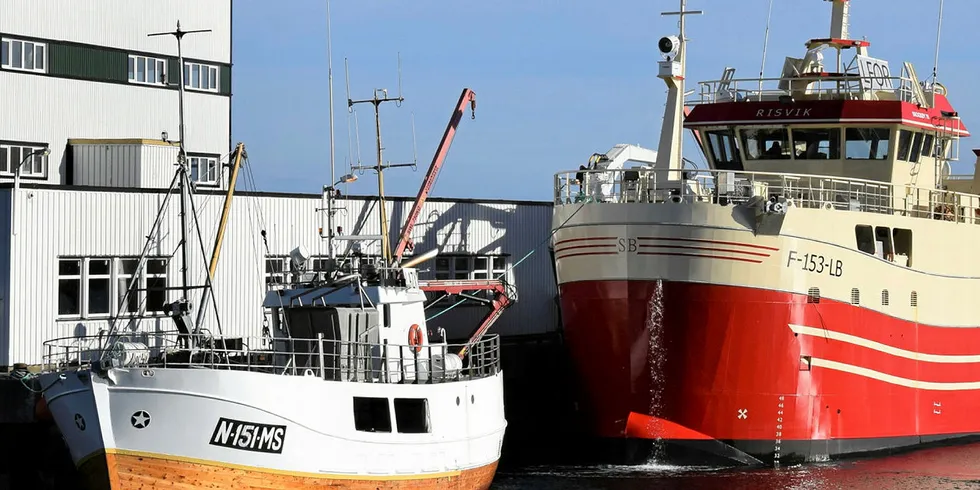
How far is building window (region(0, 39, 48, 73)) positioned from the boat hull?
59.9ft

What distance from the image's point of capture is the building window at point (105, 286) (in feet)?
99.6

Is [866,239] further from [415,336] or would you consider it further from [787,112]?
[415,336]

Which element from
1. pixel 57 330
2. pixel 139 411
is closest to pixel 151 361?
pixel 139 411

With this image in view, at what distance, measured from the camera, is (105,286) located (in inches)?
1223

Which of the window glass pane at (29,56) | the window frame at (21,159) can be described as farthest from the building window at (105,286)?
the window glass pane at (29,56)

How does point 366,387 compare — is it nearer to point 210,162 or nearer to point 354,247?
point 354,247

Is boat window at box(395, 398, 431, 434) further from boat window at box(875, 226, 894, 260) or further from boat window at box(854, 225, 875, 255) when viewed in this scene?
boat window at box(875, 226, 894, 260)

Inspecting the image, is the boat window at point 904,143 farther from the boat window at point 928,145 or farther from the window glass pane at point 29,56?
the window glass pane at point 29,56

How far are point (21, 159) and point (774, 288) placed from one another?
2159cm

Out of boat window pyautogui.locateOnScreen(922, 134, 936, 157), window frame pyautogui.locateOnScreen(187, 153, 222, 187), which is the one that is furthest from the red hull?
window frame pyautogui.locateOnScreen(187, 153, 222, 187)

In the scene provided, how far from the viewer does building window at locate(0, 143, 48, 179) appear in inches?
1547

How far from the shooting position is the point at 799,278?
1203 inches

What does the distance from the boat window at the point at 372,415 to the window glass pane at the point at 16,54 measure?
19.9 meters

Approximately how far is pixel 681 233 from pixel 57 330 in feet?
43.8
